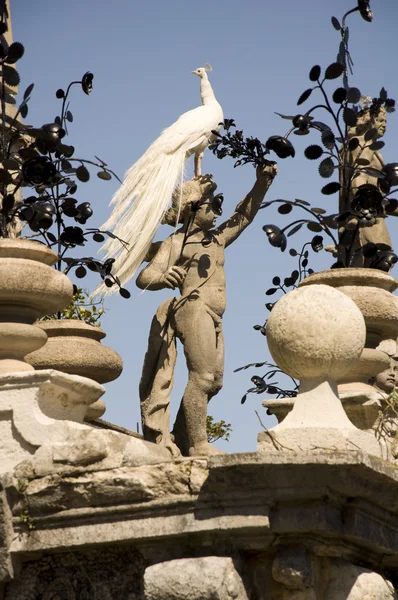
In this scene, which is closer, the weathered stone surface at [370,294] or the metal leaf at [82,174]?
the weathered stone surface at [370,294]

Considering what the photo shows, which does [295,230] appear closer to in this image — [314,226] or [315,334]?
[314,226]

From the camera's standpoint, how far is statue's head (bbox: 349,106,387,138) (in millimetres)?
10227

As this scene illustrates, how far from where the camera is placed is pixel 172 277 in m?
9.87

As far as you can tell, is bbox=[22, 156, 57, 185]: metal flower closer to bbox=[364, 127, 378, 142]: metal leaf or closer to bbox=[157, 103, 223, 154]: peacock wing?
bbox=[157, 103, 223, 154]: peacock wing

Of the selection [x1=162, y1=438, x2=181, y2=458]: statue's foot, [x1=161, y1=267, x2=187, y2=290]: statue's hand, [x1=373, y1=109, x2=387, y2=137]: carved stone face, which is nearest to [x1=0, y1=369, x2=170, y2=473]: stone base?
[x1=162, y1=438, x2=181, y2=458]: statue's foot

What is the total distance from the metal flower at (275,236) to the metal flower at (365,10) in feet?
5.77

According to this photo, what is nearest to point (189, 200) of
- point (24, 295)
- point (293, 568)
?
point (24, 295)

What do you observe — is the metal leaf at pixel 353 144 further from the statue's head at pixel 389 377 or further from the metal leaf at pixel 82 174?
the metal leaf at pixel 82 174

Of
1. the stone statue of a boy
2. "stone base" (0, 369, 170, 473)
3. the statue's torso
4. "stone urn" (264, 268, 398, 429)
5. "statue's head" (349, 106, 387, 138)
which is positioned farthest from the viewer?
"statue's head" (349, 106, 387, 138)

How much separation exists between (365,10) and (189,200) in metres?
1.89

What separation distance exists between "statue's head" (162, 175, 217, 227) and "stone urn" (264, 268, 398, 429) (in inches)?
47.0

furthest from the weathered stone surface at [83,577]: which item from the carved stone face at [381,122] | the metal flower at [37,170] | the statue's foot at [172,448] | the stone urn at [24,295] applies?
the carved stone face at [381,122]

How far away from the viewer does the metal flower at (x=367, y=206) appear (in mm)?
9336

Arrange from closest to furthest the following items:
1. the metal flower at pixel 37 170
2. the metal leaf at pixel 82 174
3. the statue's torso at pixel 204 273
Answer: the metal flower at pixel 37 170 < the metal leaf at pixel 82 174 < the statue's torso at pixel 204 273
